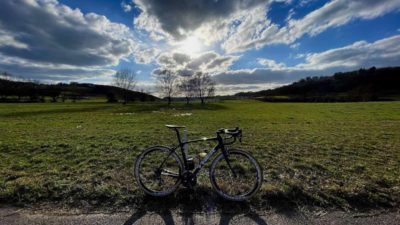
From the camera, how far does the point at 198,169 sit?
11.7 ft

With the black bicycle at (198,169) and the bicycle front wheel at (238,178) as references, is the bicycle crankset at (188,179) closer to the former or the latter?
the black bicycle at (198,169)

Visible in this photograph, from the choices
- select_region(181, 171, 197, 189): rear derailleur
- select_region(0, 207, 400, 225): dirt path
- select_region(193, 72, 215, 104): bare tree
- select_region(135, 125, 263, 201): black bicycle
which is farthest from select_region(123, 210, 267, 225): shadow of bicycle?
select_region(193, 72, 215, 104): bare tree

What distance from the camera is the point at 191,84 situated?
7256 cm

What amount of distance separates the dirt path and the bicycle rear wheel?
1.77ft

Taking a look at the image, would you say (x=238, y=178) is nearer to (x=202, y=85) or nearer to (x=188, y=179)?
(x=188, y=179)

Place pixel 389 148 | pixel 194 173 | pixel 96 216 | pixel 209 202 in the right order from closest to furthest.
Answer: pixel 96 216 → pixel 209 202 → pixel 194 173 → pixel 389 148

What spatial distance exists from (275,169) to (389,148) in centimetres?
504

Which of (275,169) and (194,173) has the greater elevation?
(194,173)

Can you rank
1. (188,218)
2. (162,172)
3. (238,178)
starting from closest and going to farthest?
(188,218) < (162,172) < (238,178)

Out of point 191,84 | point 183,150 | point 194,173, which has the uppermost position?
point 191,84

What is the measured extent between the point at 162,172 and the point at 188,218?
1.07m

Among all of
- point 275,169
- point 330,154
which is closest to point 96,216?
point 275,169

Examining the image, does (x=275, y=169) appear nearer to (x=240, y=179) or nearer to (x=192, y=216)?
(x=240, y=179)

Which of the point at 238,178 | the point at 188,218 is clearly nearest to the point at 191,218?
the point at 188,218
